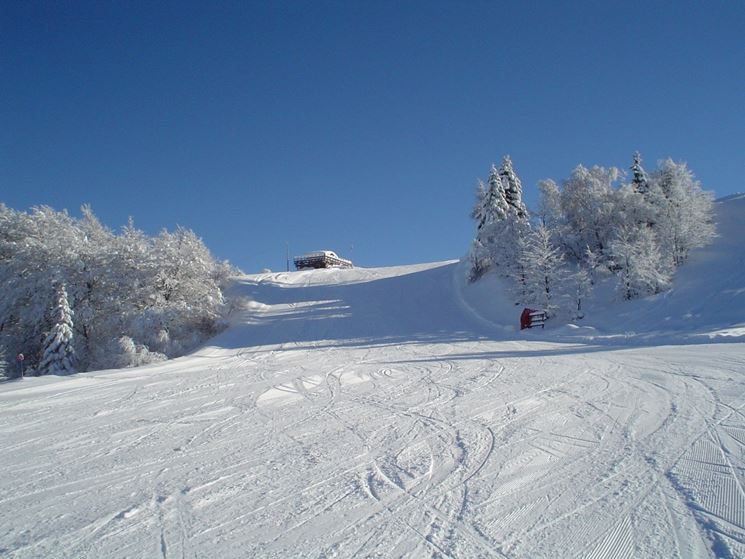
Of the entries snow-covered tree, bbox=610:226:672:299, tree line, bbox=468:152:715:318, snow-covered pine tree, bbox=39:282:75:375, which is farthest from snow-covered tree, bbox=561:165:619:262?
snow-covered pine tree, bbox=39:282:75:375

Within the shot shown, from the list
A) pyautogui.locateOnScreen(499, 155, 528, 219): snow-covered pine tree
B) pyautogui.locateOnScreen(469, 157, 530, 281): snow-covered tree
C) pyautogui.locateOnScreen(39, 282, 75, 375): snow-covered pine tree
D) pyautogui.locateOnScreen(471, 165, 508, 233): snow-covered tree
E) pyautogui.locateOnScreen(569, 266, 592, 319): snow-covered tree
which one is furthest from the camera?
pyautogui.locateOnScreen(499, 155, 528, 219): snow-covered pine tree

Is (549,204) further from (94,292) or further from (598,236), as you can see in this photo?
(94,292)

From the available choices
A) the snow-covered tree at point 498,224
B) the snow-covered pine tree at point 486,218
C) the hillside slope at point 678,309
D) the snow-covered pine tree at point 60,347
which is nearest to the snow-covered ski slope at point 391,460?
the hillside slope at point 678,309

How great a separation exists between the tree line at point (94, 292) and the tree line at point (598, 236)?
1856cm

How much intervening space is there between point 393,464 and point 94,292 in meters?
21.5

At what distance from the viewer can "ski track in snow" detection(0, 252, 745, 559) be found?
125 inches

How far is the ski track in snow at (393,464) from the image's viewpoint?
3178mm

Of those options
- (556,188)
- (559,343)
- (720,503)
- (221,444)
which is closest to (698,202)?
(556,188)

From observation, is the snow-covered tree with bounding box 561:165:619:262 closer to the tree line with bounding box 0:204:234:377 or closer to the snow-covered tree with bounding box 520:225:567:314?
the snow-covered tree with bounding box 520:225:567:314

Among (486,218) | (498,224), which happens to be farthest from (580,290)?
(486,218)

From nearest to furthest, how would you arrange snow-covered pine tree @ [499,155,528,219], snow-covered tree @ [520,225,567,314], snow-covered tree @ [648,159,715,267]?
snow-covered tree @ [520,225,567,314], snow-covered tree @ [648,159,715,267], snow-covered pine tree @ [499,155,528,219]

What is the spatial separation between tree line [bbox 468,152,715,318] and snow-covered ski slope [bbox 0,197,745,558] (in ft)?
37.8

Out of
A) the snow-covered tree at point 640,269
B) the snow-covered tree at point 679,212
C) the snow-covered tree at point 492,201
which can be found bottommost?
the snow-covered tree at point 640,269

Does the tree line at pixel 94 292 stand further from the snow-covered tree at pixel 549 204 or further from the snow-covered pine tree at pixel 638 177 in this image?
the snow-covered pine tree at pixel 638 177
